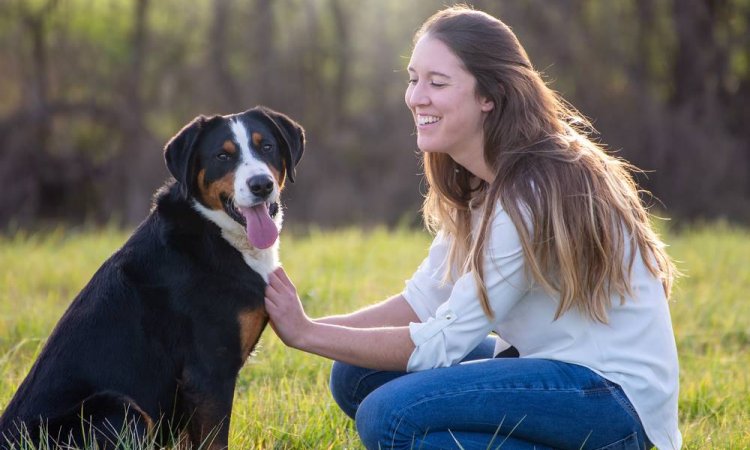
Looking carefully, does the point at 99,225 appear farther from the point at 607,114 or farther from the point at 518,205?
the point at 518,205

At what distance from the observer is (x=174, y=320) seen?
3.12 m

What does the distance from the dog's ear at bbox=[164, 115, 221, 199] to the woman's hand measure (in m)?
0.51

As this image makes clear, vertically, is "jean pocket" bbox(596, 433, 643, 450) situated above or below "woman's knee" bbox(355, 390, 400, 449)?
below

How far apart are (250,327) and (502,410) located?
3.06ft

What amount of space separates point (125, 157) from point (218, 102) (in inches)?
66.2

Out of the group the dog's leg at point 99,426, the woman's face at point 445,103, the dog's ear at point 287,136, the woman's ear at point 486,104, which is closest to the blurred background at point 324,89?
the dog's ear at point 287,136

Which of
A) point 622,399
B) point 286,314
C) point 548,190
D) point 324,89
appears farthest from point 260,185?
point 324,89

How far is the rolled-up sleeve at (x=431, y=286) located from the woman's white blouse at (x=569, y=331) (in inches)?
20.9

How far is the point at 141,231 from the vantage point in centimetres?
329

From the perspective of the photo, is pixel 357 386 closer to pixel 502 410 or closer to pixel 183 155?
pixel 502 410

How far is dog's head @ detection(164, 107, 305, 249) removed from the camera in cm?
331

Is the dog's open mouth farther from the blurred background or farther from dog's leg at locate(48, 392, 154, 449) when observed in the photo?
the blurred background

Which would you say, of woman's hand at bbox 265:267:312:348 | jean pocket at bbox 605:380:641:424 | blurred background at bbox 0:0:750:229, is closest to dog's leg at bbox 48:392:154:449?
woman's hand at bbox 265:267:312:348

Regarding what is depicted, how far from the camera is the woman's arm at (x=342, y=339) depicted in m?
3.09
